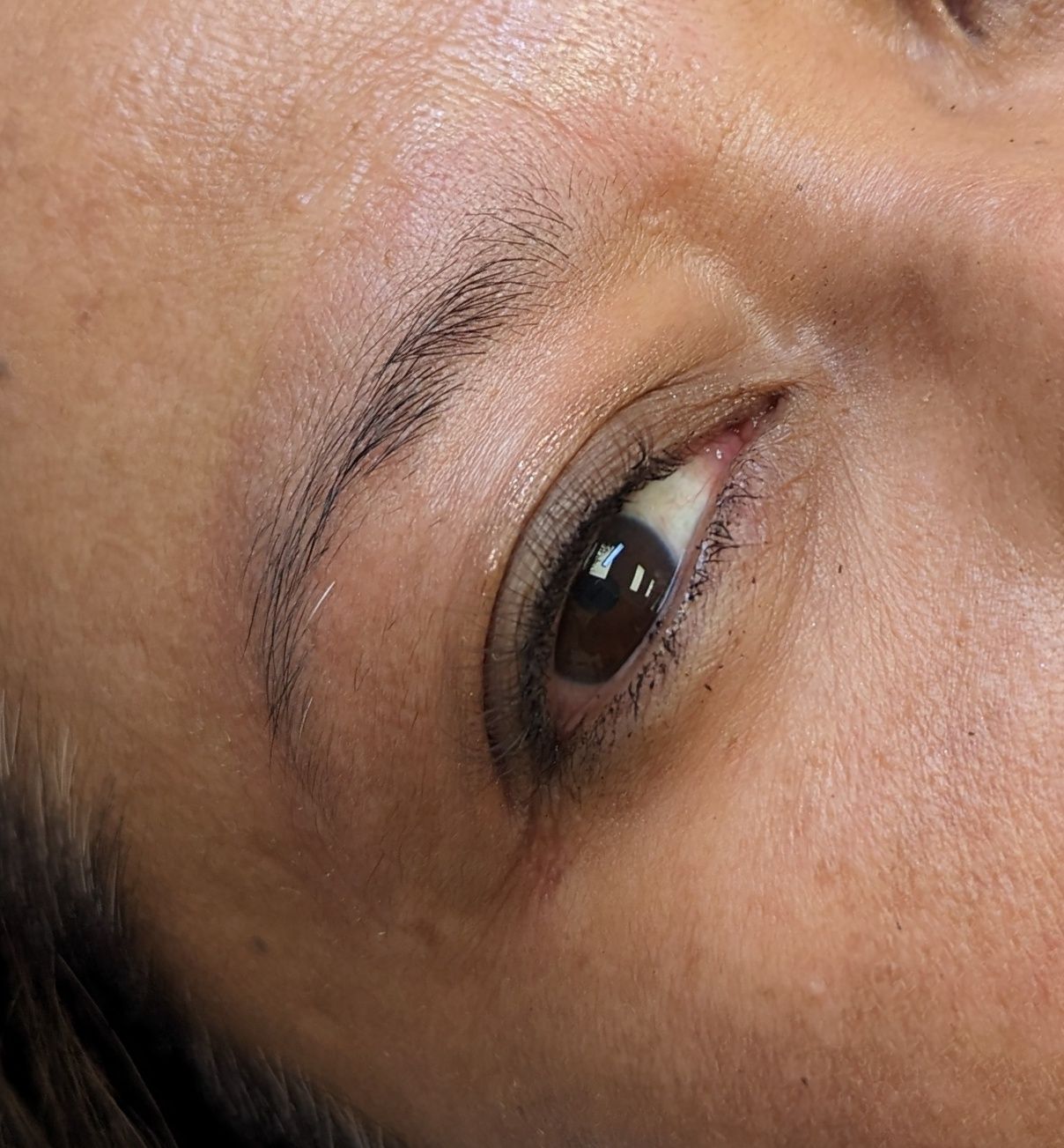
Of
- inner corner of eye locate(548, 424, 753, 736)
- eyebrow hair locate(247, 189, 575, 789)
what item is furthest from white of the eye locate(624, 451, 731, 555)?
eyebrow hair locate(247, 189, 575, 789)

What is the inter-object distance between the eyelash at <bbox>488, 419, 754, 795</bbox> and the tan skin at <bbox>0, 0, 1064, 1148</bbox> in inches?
0.5

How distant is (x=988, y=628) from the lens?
0.83 meters

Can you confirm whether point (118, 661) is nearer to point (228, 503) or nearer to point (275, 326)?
point (228, 503)

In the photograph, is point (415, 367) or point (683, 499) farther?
point (683, 499)

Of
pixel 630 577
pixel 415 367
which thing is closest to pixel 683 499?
pixel 630 577

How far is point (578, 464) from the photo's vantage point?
0.88 m

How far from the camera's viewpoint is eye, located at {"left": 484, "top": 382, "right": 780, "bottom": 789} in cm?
89

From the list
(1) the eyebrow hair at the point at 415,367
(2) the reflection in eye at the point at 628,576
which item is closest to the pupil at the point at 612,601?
(2) the reflection in eye at the point at 628,576

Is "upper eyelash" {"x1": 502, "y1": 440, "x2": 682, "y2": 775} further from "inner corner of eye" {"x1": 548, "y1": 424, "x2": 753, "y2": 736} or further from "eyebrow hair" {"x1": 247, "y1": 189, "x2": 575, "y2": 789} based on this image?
"eyebrow hair" {"x1": 247, "y1": 189, "x2": 575, "y2": 789}

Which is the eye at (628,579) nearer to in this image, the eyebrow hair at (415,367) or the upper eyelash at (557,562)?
the upper eyelash at (557,562)

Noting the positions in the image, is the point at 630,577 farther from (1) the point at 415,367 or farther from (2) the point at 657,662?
(1) the point at 415,367

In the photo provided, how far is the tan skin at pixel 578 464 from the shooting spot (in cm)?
83

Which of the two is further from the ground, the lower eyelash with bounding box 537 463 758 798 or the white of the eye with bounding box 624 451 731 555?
the white of the eye with bounding box 624 451 731 555

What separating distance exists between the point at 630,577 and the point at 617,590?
15 mm
